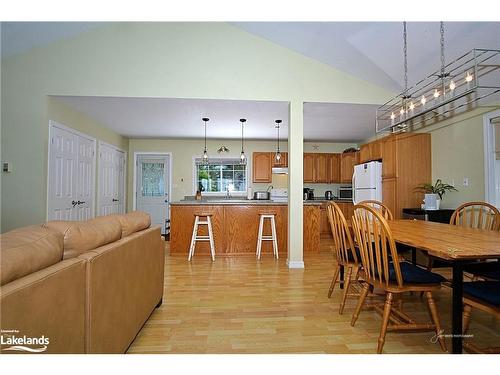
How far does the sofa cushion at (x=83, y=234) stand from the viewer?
3.87ft

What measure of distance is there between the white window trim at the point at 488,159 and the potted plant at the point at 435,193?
1.78ft

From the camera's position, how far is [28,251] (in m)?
0.93

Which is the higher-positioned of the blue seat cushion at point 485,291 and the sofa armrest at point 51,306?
the sofa armrest at point 51,306

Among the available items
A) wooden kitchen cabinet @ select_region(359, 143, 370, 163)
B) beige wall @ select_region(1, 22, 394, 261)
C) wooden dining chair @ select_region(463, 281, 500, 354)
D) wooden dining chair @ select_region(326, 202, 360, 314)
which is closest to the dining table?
wooden dining chair @ select_region(463, 281, 500, 354)

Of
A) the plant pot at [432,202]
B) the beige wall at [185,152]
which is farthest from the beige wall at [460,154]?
the beige wall at [185,152]

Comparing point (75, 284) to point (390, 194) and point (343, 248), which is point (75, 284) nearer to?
point (343, 248)

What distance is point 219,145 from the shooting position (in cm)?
672

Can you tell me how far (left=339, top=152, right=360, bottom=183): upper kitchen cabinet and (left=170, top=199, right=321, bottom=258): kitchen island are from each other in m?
2.39

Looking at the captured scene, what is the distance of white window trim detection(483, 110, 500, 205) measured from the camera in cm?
319

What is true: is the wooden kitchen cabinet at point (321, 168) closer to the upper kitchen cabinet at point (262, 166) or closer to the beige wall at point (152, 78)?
the upper kitchen cabinet at point (262, 166)

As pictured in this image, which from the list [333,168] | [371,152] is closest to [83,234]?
[371,152]

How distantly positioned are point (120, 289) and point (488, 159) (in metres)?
4.11

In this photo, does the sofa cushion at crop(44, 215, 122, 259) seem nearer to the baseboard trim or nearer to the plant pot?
the baseboard trim
